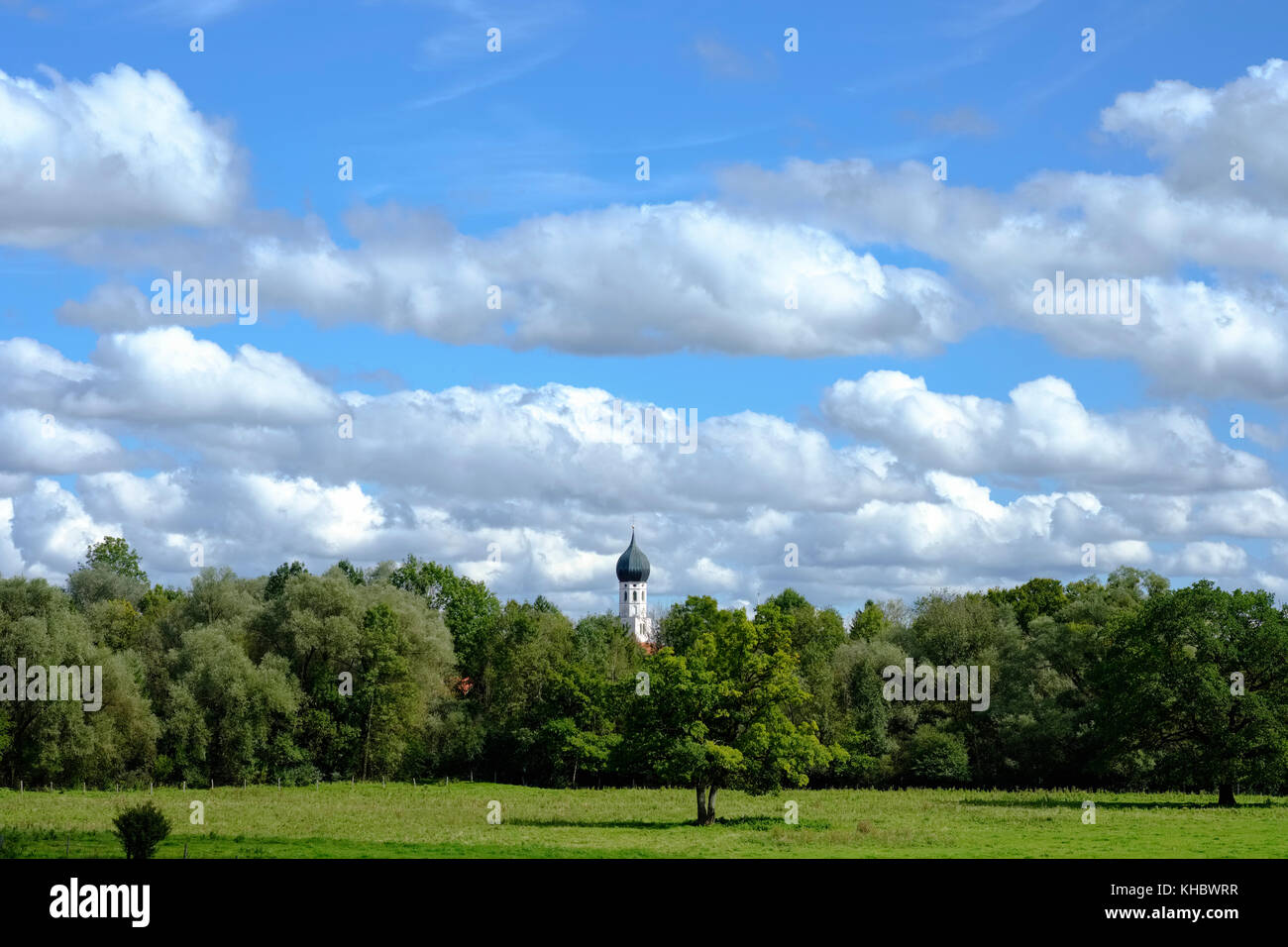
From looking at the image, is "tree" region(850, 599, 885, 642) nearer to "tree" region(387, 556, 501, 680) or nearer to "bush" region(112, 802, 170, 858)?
"tree" region(387, 556, 501, 680)

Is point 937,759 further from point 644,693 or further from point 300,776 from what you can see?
point 300,776

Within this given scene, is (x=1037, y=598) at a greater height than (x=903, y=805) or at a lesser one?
greater

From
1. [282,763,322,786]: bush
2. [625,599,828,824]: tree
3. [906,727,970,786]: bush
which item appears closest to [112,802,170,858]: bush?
[625,599,828,824]: tree

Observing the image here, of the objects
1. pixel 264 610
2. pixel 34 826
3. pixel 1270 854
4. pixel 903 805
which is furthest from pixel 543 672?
pixel 1270 854

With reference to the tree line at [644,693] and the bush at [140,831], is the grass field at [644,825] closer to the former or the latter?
the tree line at [644,693]

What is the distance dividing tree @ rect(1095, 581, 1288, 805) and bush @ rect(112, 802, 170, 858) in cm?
4863

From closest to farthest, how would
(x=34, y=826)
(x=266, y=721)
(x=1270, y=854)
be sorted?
(x=1270, y=854) → (x=34, y=826) → (x=266, y=721)

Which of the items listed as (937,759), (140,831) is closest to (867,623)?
(937,759)

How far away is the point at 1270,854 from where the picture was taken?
38938 mm

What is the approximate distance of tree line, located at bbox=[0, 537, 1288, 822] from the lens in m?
56.8

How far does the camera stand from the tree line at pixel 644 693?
56.8 meters
